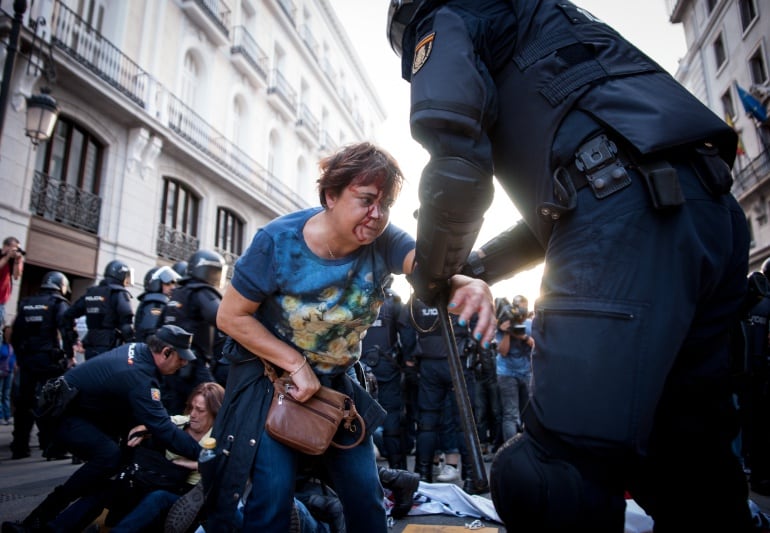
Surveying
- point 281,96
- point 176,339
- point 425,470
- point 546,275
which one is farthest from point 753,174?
point 546,275

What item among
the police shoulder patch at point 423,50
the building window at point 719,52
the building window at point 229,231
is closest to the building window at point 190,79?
the building window at point 229,231

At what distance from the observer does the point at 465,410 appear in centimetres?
135

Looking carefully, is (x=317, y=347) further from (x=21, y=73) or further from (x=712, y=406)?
(x=21, y=73)

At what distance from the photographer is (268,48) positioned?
19344 millimetres

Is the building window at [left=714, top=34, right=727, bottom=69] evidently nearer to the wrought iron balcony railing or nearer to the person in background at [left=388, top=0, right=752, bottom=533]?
the wrought iron balcony railing

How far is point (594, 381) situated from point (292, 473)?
49.1 inches

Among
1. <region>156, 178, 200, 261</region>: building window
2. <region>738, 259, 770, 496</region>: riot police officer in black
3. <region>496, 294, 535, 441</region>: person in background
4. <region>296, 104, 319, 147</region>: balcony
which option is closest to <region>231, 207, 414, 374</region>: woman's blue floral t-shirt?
<region>738, 259, 770, 496</region>: riot police officer in black

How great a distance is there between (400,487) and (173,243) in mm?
11923

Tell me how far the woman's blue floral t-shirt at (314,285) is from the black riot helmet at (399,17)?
71 cm

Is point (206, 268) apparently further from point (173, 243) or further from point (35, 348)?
point (173, 243)

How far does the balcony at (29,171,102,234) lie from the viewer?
9.74 m

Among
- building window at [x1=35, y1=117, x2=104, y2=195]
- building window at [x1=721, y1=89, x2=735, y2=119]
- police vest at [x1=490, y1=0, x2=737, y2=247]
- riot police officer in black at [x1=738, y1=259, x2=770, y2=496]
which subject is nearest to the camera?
police vest at [x1=490, y1=0, x2=737, y2=247]

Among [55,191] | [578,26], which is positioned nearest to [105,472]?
[578,26]

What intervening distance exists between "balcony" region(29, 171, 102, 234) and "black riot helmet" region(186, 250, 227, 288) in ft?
23.5
